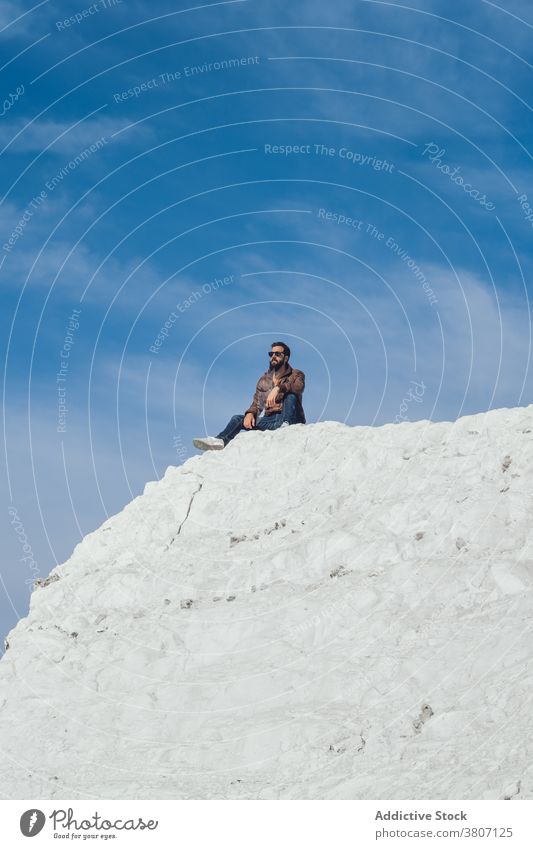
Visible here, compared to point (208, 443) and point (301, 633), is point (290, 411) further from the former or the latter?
point (301, 633)

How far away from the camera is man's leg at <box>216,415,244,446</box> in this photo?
24359mm

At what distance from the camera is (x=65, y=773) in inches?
620

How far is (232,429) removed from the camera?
2452 cm

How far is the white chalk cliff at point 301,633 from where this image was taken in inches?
563

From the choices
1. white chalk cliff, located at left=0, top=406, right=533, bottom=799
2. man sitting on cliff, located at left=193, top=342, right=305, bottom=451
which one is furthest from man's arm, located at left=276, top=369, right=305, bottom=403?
white chalk cliff, located at left=0, top=406, right=533, bottom=799

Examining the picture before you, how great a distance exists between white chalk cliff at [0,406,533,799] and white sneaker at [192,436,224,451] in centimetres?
127

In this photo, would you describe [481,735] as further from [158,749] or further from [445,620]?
[158,749]

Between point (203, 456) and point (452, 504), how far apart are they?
7.15 m

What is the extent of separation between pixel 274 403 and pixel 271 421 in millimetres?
457
